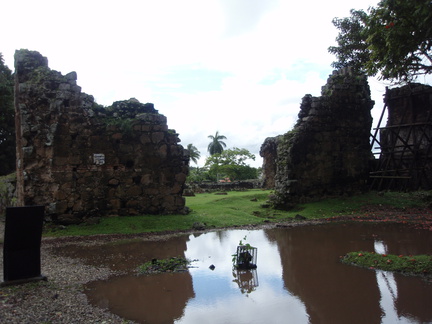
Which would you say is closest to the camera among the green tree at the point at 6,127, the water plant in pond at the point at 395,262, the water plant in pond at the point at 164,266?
the water plant in pond at the point at 395,262

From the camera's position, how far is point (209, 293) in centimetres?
583

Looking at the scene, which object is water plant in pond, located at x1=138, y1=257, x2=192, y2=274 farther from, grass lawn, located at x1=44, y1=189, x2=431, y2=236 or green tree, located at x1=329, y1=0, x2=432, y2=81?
green tree, located at x1=329, y1=0, x2=432, y2=81

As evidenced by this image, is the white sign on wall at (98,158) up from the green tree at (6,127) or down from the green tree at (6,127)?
down

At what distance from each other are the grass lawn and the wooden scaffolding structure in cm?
182

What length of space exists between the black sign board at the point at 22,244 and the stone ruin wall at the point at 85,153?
20.3 feet

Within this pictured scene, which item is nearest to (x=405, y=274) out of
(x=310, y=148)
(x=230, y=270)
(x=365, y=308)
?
(x=365, y=308)

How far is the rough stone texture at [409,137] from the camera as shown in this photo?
18609 mm

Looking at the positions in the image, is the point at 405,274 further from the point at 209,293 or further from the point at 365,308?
the point at 209,293

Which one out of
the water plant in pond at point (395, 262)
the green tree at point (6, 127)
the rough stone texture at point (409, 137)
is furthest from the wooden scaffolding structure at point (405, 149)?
the green tree at point (6, 127)

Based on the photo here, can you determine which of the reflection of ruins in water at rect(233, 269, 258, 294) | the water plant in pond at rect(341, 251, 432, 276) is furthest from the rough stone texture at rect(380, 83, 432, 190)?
the reflection of ruins in water at rect(233, 269, 258, 294)

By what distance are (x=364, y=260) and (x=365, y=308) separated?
2.37 m

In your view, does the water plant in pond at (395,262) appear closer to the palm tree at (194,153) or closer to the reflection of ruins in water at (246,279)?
the reflection of ruins in water at (246,279)

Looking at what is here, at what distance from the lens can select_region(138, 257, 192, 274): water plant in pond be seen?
7238 mm

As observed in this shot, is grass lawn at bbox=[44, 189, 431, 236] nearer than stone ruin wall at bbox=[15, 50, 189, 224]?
Yes
